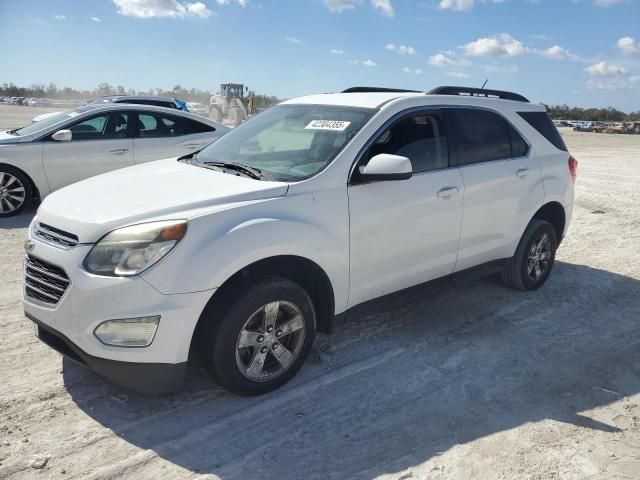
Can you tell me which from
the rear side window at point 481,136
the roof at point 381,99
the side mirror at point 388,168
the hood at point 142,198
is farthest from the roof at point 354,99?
the hood at point 142,198

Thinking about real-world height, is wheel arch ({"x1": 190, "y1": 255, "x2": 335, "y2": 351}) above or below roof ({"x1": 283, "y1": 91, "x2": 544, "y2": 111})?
below

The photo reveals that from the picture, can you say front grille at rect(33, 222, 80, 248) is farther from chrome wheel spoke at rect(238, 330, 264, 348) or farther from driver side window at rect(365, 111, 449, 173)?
driver side window at rect(365, 111, 449, 173)

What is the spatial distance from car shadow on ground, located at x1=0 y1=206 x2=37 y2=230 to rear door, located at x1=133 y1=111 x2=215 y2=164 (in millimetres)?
1714

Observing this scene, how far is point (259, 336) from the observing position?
3.26 metres

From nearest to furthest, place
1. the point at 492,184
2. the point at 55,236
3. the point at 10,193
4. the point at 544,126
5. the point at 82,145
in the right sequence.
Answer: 1. the point at 55,236
2. the point at 492,184
3. the point at 544,126
4. the point at 10,193
5. the point at 82,145

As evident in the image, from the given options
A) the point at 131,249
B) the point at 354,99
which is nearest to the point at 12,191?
the point at 354,99

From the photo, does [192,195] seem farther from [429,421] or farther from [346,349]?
[429,421]

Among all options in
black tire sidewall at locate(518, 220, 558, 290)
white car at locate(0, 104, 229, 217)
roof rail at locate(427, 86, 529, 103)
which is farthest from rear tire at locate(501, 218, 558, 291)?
white car at locate(0, 104, 229, 217)

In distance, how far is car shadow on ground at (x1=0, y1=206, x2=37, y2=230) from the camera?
706cm

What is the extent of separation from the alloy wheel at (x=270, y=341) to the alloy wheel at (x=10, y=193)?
5.82 meters

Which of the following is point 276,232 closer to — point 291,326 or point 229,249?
point 229,249

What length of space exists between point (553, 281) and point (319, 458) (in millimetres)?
3875

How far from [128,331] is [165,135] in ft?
20.5

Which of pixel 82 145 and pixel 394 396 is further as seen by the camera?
pixel 82 145
